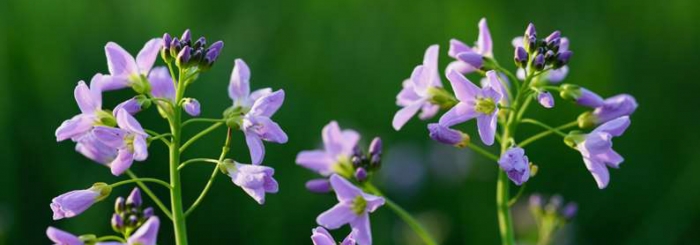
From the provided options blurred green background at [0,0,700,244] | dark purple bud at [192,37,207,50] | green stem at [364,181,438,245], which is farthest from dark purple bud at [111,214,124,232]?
blurred green background at [0,0,700,244]

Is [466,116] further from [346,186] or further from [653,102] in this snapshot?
[653,102]

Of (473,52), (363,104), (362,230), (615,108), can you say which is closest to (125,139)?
(362,230)

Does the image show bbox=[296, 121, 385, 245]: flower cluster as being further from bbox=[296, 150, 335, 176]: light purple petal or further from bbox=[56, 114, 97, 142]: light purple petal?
bbox=[56, 114, 97, 142]: light purple petal

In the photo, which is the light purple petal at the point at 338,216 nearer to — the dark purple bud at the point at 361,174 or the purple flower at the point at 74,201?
the dark purple bud at the point at 361,174

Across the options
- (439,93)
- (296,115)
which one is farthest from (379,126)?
(439,93)

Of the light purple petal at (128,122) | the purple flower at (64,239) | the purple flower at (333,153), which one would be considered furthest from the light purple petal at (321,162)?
the purple flower at (64,239)
